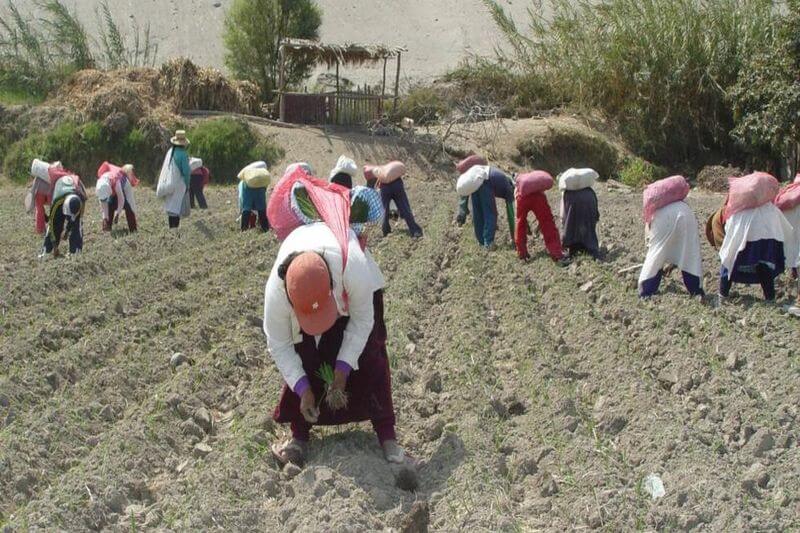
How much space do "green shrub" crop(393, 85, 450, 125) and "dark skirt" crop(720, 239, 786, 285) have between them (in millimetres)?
14786

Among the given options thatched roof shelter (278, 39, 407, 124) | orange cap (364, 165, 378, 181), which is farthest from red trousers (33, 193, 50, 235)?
thatched roof shelter (278, 39, 407, 124)

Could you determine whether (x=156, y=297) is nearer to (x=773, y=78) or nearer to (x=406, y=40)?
(x=773, y=78)

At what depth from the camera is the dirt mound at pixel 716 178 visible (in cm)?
1816

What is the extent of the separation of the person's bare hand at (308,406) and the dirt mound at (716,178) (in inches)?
580

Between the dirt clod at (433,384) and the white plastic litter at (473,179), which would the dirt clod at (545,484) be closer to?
the dirt clod at (433,384)

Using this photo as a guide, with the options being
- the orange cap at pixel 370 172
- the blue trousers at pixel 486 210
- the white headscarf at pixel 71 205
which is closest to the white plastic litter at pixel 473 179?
the blue trousers at pixel 486 210

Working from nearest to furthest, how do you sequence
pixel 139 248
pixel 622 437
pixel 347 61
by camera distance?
pixel 622 437 → pixel 139 248 → pixel 347 61

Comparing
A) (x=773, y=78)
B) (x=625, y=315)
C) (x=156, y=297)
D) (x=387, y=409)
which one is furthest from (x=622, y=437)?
(x=773, y=78)

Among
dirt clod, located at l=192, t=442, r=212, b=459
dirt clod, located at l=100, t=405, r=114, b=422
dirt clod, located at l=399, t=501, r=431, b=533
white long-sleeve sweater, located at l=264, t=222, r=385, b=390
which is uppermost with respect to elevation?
white long-sleeve sweater, located at l=264, t=222, r=385, b=390

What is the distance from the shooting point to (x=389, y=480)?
4762 mm

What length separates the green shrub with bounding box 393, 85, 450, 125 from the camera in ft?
72.6

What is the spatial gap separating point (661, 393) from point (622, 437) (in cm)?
78

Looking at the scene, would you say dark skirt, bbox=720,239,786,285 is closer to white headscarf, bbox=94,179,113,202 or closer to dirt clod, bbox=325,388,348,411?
dirt clod, bbox=325,388,348,411

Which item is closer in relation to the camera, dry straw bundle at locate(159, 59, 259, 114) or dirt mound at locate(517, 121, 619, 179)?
dirt mound at locate(517, 121, 619, 179)
